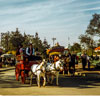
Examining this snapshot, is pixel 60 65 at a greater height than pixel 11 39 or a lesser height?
lesser

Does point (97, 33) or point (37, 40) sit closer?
point (97, 33)

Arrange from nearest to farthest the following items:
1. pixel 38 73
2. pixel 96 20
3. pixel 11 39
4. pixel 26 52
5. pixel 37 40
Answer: pixel 38 73, pixel 26 52, pixel 96 20, pixel 11 39, pixel 37 40

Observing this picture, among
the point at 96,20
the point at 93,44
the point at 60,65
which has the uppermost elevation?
the point at 96,20

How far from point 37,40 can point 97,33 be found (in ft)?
153

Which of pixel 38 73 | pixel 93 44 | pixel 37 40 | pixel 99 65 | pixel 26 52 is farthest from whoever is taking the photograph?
pixel 37 40

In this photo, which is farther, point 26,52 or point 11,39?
point 11,39

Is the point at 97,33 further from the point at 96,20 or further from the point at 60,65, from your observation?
the point at 60,65

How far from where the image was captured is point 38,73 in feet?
42.8
